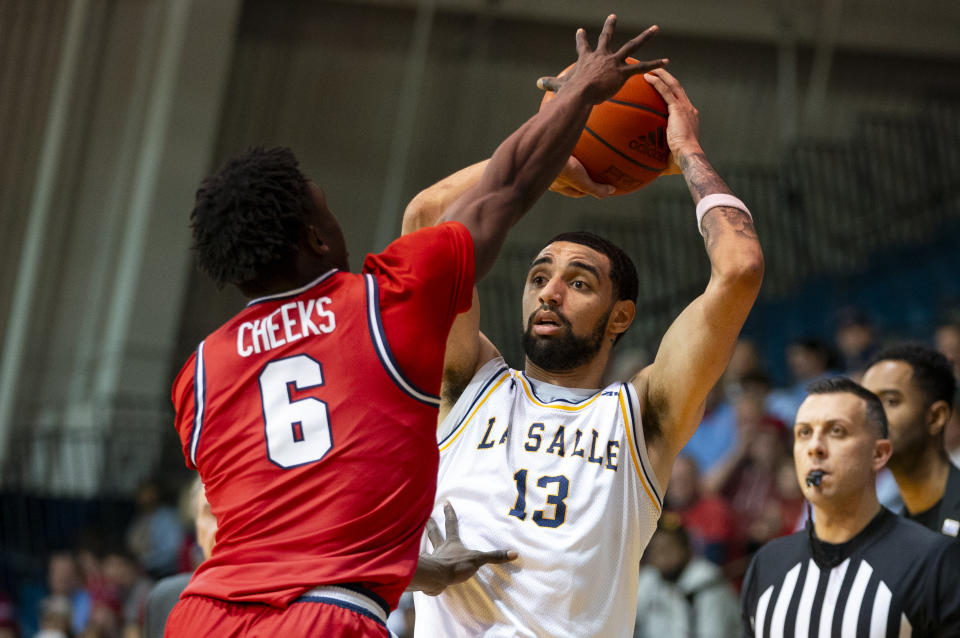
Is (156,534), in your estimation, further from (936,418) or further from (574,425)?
(574,425)

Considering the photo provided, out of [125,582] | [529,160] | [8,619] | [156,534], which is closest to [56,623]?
[125,582]

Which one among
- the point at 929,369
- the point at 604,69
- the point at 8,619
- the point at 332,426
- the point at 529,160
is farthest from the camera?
the point at 8,619

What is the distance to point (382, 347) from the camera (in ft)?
8.46

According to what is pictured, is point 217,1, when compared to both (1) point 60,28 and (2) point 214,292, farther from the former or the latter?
(2) point 214,292

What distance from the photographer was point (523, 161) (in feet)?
9.34

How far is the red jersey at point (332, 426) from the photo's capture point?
2529 mm

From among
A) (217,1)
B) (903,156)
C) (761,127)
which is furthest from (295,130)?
(903,156)

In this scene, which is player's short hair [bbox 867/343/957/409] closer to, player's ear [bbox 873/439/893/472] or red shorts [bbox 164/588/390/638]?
player's ear [bbox 873/439/893/472]

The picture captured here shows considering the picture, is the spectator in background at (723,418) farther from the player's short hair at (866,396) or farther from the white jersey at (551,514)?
the white jersey at (551,514)

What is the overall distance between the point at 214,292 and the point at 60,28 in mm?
3087

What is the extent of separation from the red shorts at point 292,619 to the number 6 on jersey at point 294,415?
29 cm

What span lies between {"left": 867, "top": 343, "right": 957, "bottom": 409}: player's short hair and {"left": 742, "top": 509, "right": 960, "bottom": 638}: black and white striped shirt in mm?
811

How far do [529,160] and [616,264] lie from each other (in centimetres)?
82

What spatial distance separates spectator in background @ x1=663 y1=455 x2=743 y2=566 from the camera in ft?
24.1
